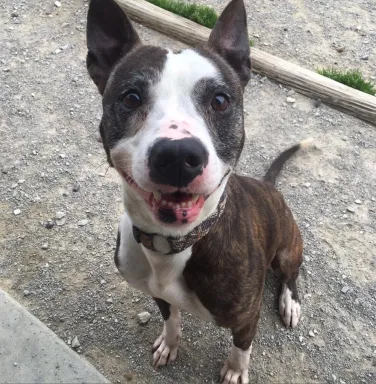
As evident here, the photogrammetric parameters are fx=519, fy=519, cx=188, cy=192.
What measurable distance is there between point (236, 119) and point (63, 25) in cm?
402

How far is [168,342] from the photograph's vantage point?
3396 millimetres

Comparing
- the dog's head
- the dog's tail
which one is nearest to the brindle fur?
the dog's head

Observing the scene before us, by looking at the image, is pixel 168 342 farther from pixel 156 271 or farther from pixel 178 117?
pixel 178 117

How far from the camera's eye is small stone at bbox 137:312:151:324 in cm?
365

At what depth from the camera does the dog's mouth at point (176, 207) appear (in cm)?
216

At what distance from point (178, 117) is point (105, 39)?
862 mm

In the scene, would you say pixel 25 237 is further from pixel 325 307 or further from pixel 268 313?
pixel 325 307

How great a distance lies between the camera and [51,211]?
4.27 meters

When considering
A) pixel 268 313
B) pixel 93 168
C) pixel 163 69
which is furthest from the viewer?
pixel 93 168

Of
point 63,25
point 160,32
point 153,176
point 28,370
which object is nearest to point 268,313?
point 28,370

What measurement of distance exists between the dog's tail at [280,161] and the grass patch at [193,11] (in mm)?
1794

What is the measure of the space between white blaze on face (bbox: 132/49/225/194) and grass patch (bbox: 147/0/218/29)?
3313 millimetres

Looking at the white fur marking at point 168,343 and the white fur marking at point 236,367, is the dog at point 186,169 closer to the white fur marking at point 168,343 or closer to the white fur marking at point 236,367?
the white fur marking at point 236,367

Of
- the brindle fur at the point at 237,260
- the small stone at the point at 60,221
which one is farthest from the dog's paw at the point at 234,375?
the small stone at the point at 60,221
